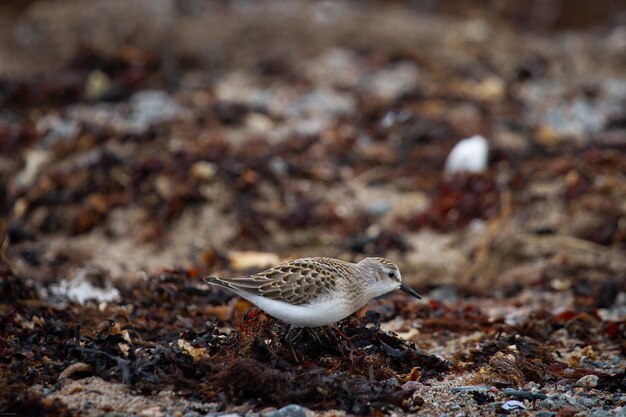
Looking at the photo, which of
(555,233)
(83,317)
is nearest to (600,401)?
(83,317)

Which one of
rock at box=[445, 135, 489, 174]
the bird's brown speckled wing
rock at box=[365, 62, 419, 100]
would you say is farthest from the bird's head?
rock at box=[365, 62, 419, 100]

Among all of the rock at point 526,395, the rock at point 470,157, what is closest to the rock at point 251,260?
the rock at point 470,157

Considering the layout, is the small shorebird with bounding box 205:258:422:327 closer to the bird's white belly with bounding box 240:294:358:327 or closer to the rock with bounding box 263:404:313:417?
the bird's white belly with bounding box 240:294:358:327

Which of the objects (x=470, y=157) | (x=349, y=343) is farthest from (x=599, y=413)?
(x=470, y=157)

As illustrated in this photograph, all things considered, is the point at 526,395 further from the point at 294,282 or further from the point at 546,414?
the point at 294,282

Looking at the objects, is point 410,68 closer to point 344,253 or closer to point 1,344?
point 344,253

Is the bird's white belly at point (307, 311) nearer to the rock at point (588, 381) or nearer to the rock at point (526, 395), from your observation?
the rock at point (526, 395)
